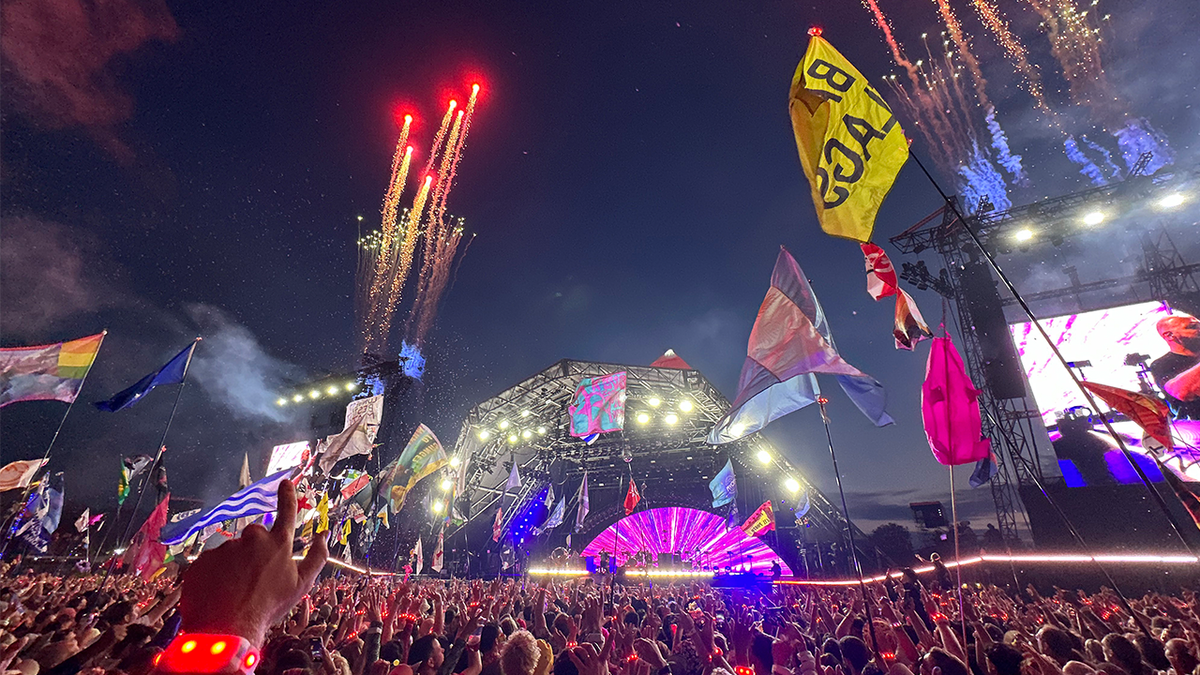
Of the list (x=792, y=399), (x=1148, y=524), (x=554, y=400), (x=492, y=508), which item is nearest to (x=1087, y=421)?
(x=1148, y=524)

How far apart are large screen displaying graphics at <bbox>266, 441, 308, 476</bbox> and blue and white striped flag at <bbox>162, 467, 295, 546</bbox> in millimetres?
28350

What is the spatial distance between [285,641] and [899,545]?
5231cm

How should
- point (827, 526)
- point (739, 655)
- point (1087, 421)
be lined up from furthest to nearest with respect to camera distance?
point (827, 526) → point (1087, 421) → point (739, 655)

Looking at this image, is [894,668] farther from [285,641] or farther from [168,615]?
[168,615]

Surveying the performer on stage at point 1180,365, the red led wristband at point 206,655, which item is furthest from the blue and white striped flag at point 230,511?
the performer on stage at point 1180,365

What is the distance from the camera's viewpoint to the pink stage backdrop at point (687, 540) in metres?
30.1

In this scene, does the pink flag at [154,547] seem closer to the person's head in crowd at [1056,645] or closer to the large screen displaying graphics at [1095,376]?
the person's head in crowd at [1056,645]

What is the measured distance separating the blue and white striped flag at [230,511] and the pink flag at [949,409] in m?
10.7

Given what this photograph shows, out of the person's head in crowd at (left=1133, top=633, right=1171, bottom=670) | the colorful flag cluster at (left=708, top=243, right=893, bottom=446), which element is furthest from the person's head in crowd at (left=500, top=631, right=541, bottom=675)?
the colorful flag cluster at (left=708, top=243, right=893, bottom=446)

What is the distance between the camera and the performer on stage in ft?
27.4

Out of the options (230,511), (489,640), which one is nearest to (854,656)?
(489,640)

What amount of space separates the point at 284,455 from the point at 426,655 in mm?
39056

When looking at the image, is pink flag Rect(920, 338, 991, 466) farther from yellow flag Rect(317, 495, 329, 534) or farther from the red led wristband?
yellow flag Rect(317, 495, 329, 534)

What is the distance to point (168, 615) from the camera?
5.72 meters
